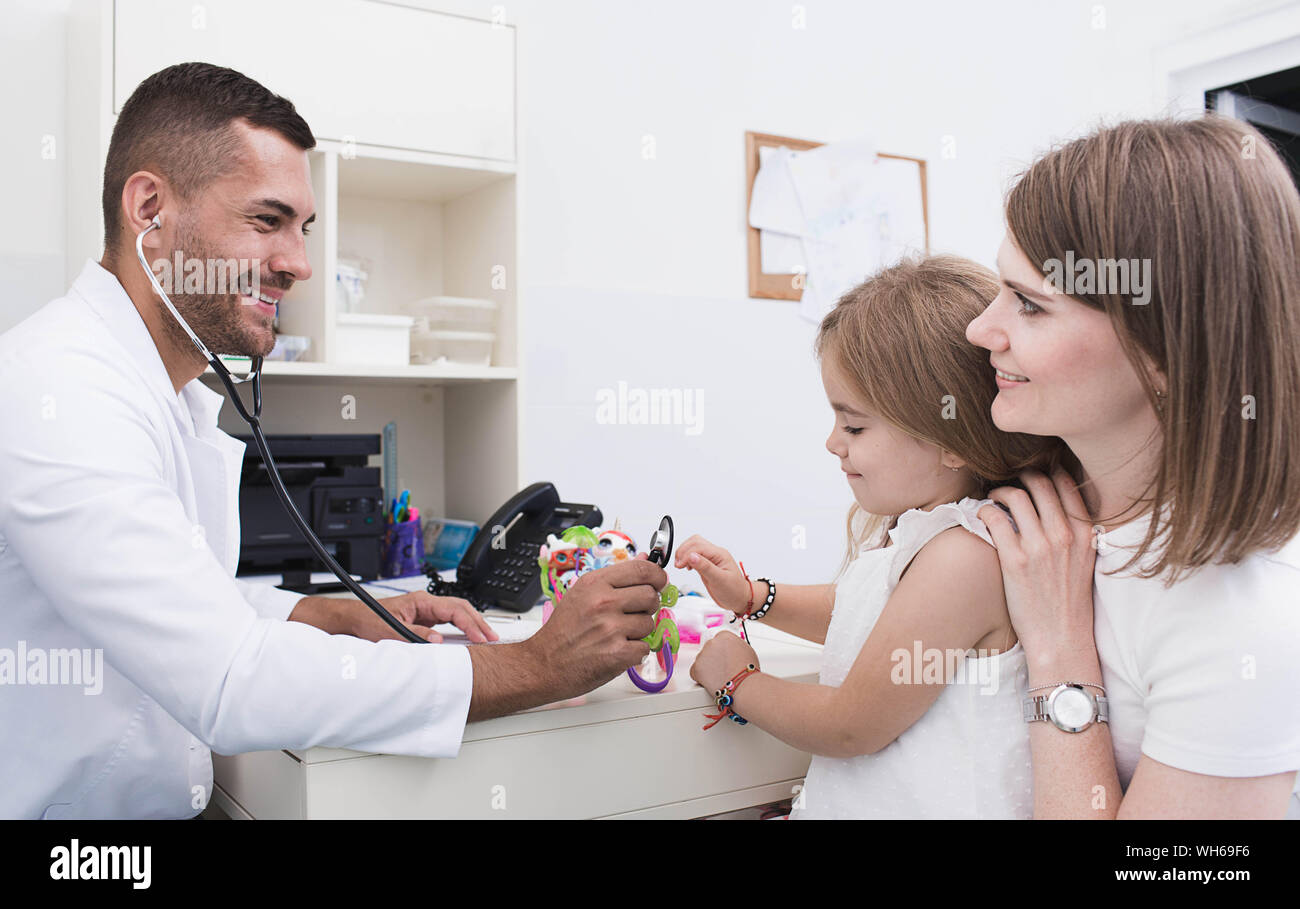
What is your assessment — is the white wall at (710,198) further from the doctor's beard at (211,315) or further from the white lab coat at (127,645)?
the white lab coat at (127,645)

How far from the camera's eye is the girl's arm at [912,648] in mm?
933

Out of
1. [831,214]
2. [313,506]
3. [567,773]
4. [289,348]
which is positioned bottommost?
[567,773]

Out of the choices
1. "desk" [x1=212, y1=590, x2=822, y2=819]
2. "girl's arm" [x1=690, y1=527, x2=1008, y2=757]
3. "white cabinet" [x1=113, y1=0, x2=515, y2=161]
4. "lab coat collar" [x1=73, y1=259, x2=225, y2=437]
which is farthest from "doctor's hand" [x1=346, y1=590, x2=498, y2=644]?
"white cabinet" [x1=113, y1=0, x2=515, y2=161]

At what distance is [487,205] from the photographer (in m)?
2.10

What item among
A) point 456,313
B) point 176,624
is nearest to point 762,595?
point 176,624

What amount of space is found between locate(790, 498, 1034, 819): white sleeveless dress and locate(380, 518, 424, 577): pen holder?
1.15m

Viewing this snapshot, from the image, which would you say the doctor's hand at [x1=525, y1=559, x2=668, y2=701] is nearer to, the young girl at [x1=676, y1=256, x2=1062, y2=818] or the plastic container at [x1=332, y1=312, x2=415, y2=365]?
the young girl at [x1=676, y1=256, x2=1062, y2=818]

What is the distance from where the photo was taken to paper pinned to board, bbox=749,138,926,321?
105 inches

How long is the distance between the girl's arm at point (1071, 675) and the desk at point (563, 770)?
13.1 inches

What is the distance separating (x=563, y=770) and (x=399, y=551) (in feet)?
3.51

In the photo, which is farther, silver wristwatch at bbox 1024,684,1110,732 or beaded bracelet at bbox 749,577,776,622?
beaded bracelet at bbox 749,577,776,622

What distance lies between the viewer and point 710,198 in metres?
2.59

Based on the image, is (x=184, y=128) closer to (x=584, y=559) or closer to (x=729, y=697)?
(x=584, y=559)

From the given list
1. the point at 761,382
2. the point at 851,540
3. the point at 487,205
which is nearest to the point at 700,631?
the point at 851,540
